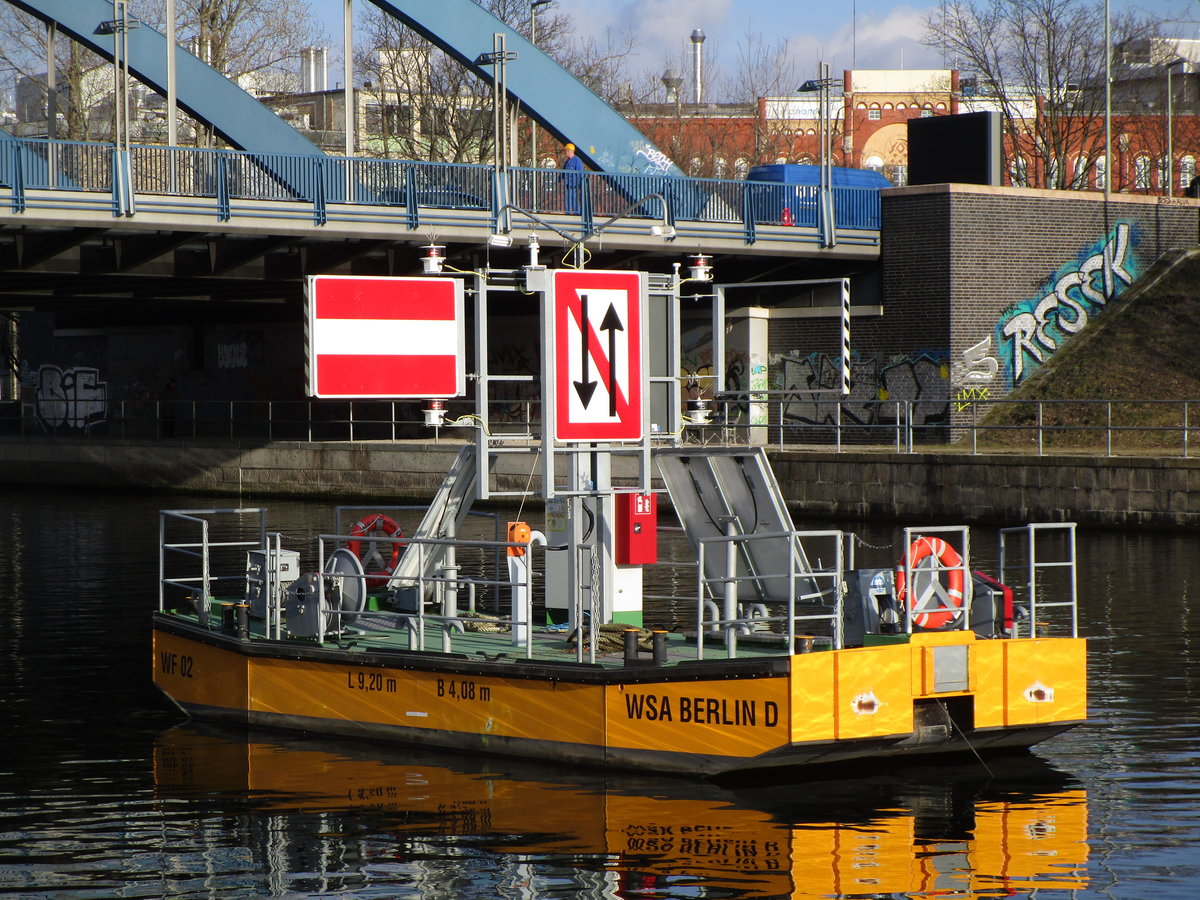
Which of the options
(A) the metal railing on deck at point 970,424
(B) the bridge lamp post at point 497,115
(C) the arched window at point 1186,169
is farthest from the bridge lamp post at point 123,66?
(C) the arched window at point 1186,169

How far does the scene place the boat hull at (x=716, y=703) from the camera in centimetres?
1224

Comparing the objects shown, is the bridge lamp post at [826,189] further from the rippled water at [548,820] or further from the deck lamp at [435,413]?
the deck lamp at [435,413]

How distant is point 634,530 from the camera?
14.9 meters

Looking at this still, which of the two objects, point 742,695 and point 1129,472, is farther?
point 1129,472

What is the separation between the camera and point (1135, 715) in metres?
15.5

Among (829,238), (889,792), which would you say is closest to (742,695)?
(889,792)

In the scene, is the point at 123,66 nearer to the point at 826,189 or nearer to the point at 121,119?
the point at 121,119

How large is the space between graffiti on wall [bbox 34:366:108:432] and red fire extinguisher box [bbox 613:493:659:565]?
1756 inches

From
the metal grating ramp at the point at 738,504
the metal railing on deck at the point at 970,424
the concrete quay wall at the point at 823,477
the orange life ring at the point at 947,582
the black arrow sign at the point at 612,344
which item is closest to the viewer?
the orange life ring at the point at 947,582

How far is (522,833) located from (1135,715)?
6.57 meters

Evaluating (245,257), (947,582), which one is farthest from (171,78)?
(947,582)

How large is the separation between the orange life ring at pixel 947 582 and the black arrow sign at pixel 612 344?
2663mm

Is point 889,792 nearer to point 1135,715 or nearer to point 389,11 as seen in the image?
point 1135,715

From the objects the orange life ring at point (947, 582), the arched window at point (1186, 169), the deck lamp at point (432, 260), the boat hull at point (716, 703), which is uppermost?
the arched window at point (1186, 169)
